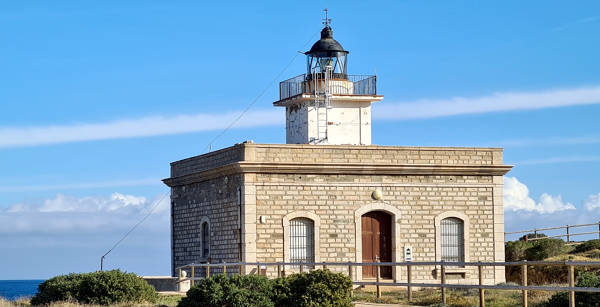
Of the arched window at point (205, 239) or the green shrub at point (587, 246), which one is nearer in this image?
the arched window at point (205, 239)

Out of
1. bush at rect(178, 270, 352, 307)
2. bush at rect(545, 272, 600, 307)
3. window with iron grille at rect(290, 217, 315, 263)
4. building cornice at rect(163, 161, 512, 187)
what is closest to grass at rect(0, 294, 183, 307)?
bush at rect(178, 270, 352, 307)

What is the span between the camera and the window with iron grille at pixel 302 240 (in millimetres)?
25312

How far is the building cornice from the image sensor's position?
24953 millimetres

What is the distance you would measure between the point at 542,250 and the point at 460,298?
12847 mm

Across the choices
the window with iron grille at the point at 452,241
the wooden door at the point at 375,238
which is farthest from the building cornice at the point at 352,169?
the window with iron grille at the point at 452,241

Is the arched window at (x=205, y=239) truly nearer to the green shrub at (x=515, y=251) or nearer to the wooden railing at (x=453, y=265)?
the wooden railing at (x=453, y=265)

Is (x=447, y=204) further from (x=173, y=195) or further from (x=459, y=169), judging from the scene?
(x=173, y=195)

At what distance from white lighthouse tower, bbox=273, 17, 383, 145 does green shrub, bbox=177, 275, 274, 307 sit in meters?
12.9

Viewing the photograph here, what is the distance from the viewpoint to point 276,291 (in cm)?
1853

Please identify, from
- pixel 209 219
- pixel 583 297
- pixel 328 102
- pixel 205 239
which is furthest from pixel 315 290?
pixel 328 102

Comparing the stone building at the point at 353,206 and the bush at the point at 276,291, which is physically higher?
the stone building at the point at 353,206

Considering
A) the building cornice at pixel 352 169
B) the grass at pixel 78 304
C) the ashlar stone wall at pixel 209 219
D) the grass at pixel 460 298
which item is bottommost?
the grass at pixel 78 304

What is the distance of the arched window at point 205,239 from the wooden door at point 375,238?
169 inches

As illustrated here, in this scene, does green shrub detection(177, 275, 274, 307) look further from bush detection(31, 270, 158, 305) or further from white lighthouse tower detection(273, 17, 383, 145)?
white lighthouse tower detection(273, 17, 383, 145)
